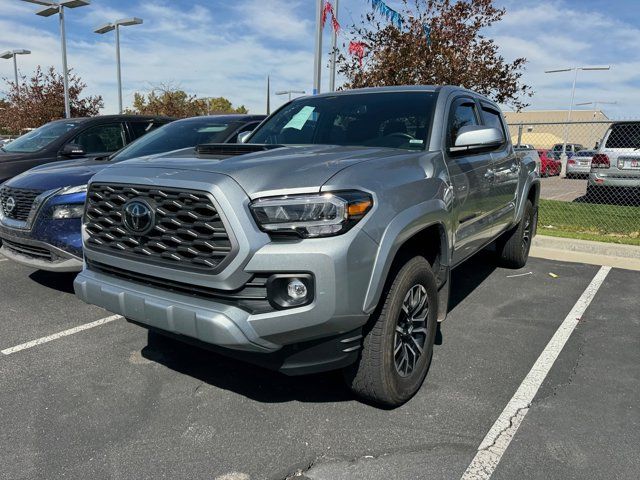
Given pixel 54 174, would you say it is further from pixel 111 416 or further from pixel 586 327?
pixel 586 327

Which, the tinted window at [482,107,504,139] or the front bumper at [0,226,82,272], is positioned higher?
the tinted window at [482,107,504,139]

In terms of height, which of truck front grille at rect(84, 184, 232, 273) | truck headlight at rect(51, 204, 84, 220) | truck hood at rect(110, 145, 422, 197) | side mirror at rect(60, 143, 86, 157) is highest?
side mirror at rect(60, 143, 86, 157)

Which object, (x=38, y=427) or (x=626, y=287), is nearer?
(x=38, y=427)

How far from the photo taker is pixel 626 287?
543 centimetres

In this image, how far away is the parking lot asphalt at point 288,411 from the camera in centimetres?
238

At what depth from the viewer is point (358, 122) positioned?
3.69m

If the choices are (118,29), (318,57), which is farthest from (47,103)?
(318,57)

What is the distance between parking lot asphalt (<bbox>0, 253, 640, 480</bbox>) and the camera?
7.82 feet

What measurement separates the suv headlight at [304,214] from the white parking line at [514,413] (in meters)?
1.29

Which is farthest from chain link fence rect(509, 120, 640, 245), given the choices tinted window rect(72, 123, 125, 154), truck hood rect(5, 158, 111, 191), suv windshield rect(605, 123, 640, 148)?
truck hood rect(5, 158, 111, 191)

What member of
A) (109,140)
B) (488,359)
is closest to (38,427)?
(488,359)

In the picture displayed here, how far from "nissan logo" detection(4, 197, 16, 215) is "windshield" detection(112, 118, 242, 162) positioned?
1087 millimetres

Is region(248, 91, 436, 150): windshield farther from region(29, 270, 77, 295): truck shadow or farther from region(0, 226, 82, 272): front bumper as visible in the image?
region(29, 270, 77, 295): truck shadow

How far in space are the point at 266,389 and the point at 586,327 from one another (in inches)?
110
